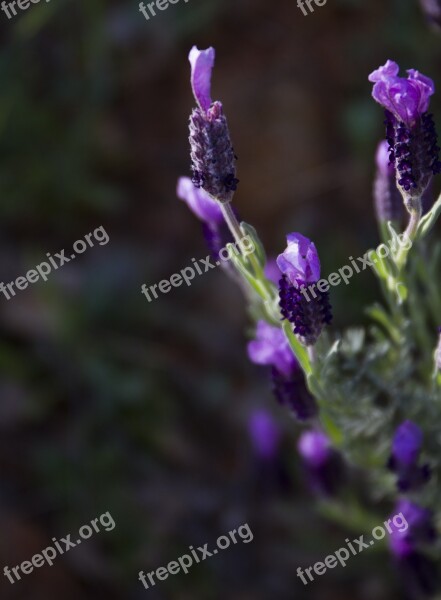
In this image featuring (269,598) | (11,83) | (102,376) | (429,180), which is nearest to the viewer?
(429,180)

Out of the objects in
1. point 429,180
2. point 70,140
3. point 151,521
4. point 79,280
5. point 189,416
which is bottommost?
point 429,180

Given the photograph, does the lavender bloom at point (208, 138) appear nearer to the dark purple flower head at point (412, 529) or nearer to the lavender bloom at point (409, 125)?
the lavender bloom at point (409, 125)

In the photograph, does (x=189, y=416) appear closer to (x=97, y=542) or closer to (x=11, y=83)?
(x=97, y=542)

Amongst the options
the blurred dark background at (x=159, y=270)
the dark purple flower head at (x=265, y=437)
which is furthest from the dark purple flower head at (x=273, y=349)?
the blurred dark background at (x=159, y=270)

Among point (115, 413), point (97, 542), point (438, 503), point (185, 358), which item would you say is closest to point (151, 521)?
point (97, 542)

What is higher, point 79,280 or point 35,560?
point 79,280

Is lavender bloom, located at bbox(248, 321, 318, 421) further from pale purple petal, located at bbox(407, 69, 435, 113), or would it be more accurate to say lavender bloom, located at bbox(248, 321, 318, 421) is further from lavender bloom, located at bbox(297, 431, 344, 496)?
pale purple petal, located at bbox(407, 69, 435, 113)
